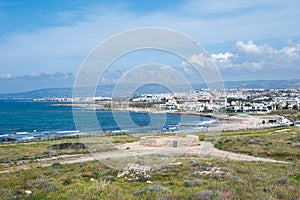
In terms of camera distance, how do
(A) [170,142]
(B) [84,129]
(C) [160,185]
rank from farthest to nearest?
(B) [84,129]
(A) [170,142]
(C) [160,185]

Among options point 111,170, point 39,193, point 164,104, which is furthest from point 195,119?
point 39,193

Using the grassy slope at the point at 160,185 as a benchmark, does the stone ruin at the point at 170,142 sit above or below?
below

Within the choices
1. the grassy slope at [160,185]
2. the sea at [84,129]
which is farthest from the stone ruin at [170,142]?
the grassy slope at [160,185]

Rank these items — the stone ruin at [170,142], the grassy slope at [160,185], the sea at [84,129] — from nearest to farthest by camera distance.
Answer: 1. the grassy slope at [160,185]
2. the stone ruin at [170,142]
3. the sea at [84,129]

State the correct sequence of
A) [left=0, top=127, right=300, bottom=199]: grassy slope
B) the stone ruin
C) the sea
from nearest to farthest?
1. [left=0, top=127, right=300, bottom=199]: grassy slope
2. the stone ruin
3. the sea

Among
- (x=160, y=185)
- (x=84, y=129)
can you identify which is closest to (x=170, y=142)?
(x=84, y=129)

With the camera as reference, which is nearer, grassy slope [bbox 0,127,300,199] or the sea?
grassy slope [bbox 0,127,300,199]

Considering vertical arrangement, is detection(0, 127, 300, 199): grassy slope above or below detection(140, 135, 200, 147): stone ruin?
above

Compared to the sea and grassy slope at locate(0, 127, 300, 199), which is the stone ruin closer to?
the sea

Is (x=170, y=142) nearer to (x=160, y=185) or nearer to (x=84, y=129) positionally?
(x=84, y=129)

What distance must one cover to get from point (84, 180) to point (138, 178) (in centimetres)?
206

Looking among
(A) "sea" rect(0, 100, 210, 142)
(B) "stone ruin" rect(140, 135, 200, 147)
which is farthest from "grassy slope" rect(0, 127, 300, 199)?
(A) "sea" rect(0, 100, 210, 142)

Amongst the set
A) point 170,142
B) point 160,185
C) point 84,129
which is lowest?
point 170,142

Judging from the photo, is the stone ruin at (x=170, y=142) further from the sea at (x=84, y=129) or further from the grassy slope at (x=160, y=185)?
the grassy slope at (x=160, y=185)
